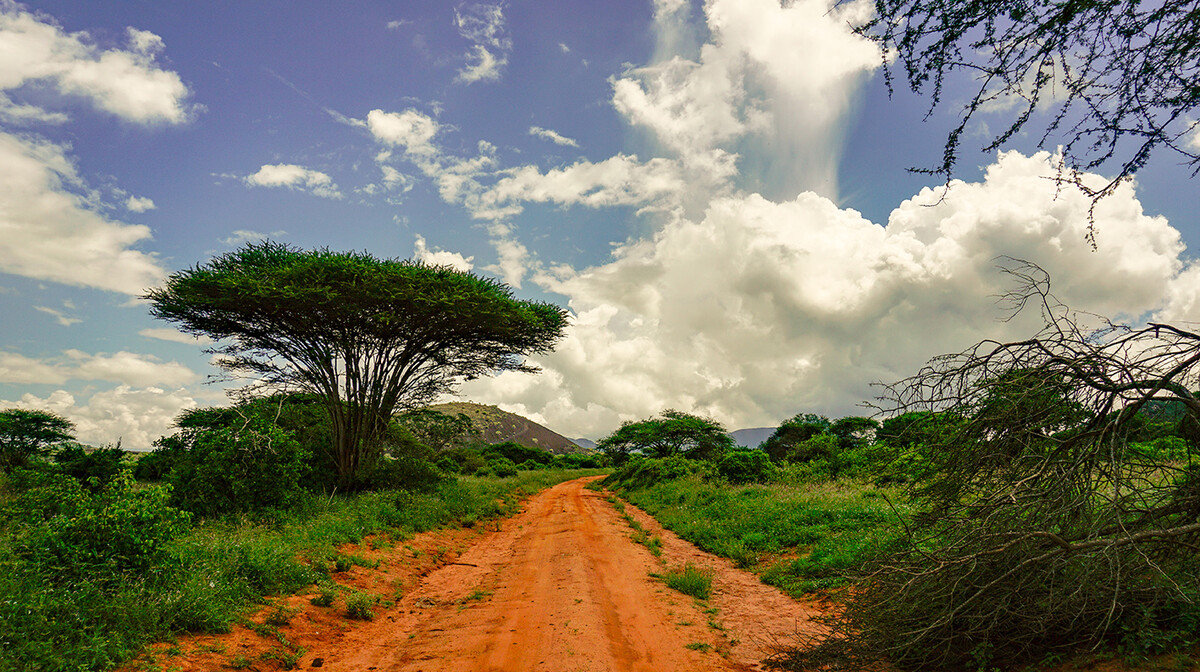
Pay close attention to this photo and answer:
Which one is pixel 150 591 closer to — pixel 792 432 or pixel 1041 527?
pixel 1041 527

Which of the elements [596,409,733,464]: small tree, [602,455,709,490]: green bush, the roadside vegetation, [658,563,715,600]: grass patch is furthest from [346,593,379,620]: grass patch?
[596,409,733,464]: small tree

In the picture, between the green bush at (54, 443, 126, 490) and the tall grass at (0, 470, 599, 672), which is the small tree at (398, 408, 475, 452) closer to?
the green bush at (54, 443, 126, 490)

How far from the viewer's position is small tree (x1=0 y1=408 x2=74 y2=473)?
24.6 m

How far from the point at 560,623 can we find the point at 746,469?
16.0m

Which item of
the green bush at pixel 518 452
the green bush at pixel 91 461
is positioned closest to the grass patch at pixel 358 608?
the green bush at pixel 91 461

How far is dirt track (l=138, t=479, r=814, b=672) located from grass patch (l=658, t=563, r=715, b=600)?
6.8 inches

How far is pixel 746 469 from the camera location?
21.2 meters

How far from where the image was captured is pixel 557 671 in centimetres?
521

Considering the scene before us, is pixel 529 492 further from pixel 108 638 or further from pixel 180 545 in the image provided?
pixel 108 638

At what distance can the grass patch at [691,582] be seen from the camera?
812 cm

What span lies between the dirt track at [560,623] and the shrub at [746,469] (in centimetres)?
1044

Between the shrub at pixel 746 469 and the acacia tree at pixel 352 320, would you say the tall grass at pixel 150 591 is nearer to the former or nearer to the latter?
the acacia tree at pixel 352 320

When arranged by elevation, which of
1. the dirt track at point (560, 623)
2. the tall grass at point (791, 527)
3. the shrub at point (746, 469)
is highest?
the shrub at point (746, 469)

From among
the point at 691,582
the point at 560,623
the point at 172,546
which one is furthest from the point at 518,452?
the point at 560,623
